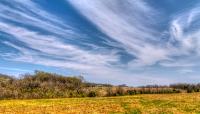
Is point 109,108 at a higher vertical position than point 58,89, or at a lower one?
lower

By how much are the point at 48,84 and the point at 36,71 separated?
17.5 metres

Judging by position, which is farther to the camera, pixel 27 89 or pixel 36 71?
pixel 36 71

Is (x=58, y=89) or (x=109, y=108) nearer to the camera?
(x=109, y=108)

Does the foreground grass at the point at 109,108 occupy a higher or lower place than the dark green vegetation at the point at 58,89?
lower

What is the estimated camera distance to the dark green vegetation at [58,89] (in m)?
77.4

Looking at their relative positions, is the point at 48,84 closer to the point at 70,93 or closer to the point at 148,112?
the point at 70,93

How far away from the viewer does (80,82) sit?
101312 millimetres

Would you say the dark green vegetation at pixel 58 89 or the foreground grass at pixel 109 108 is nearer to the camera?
the foreground grass at pixel 109 108

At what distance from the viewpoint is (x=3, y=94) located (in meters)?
73.5

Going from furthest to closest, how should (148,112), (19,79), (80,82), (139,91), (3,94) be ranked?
(80,82) → (19,79) → (139,91) → (3,94) → (148,112)

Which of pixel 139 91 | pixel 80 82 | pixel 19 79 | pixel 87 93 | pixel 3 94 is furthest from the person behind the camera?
pixel 80 82

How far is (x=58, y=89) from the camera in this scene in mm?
85062

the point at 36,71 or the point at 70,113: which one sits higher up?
the point at 36,71

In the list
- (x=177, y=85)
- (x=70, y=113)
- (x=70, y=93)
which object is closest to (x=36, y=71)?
(x=70, y=93)
